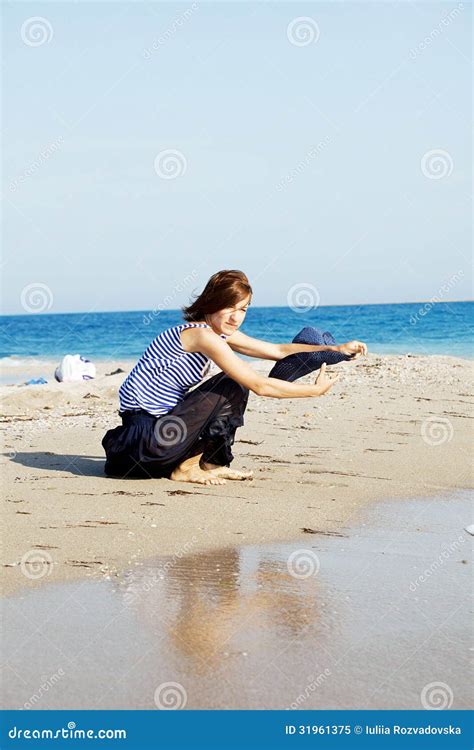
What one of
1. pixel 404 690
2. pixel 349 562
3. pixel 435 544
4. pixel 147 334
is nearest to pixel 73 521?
pixel 349 562

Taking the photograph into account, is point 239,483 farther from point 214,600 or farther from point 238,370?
point 214,600

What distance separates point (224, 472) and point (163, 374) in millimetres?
714

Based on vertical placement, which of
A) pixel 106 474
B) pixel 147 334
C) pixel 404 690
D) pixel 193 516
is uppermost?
pixel 404 690

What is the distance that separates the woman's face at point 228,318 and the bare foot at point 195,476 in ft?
2.72

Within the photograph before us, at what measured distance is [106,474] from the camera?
215 inches

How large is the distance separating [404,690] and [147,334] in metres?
36.0

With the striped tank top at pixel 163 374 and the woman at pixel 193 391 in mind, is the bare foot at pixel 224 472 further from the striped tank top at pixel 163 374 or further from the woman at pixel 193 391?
the striped tank top at pixel 163 374

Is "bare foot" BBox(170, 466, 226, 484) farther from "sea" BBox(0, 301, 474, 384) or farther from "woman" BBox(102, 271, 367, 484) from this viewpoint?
"sea" BBox(0, 301, 474, 384)

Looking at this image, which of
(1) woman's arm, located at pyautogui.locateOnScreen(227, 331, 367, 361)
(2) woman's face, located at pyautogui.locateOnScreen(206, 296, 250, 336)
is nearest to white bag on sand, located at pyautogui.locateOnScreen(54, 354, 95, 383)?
(1) woman's arm, located at pyautogui.locateOnScreen(227, 331, 367, 361)

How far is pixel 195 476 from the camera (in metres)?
5.24

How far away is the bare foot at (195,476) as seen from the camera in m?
5.20

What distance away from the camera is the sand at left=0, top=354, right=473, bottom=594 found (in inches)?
157

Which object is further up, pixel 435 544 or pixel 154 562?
pixel 435 544
